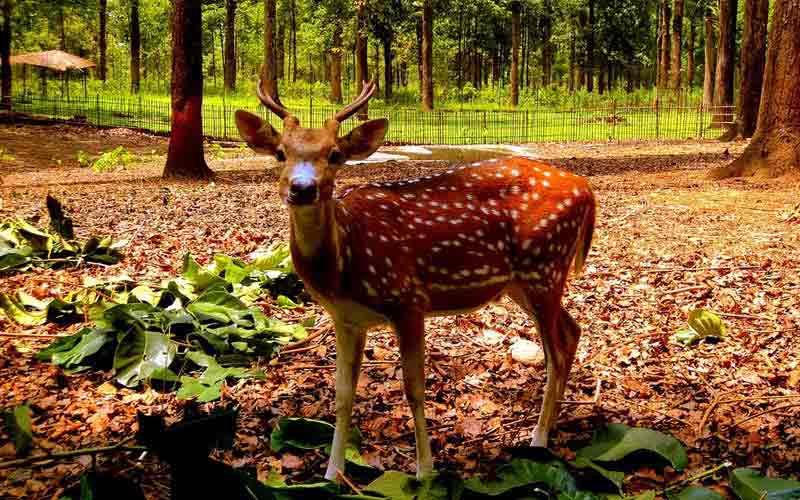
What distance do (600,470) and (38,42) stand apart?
51699mm

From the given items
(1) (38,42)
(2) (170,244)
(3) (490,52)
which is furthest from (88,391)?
(3) (490,52)

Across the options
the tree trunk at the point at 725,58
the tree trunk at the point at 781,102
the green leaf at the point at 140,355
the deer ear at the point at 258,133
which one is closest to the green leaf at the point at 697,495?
the deer ear at the point at 258,133

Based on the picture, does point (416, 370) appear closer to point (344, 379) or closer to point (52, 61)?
point (344, 379)

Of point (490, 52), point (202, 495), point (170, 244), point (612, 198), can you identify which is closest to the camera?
point (202, 495)

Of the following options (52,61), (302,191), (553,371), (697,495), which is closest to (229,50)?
(52,61)

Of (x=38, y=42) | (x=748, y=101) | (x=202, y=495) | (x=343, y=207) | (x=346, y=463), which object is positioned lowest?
(x=346, y=463)

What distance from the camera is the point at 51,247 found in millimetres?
6445

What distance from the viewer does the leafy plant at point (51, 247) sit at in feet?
20.4

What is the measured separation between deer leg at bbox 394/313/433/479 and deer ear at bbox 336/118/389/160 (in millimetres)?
705

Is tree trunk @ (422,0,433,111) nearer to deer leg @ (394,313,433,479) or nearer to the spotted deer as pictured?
the spotted deer

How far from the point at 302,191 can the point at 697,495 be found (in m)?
1.89

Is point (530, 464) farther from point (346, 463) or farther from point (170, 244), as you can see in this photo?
point (170, 244)

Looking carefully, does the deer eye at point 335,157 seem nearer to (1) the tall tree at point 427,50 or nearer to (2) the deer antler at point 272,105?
(2) the deer antler at point 272,105

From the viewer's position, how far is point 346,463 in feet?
11.4
